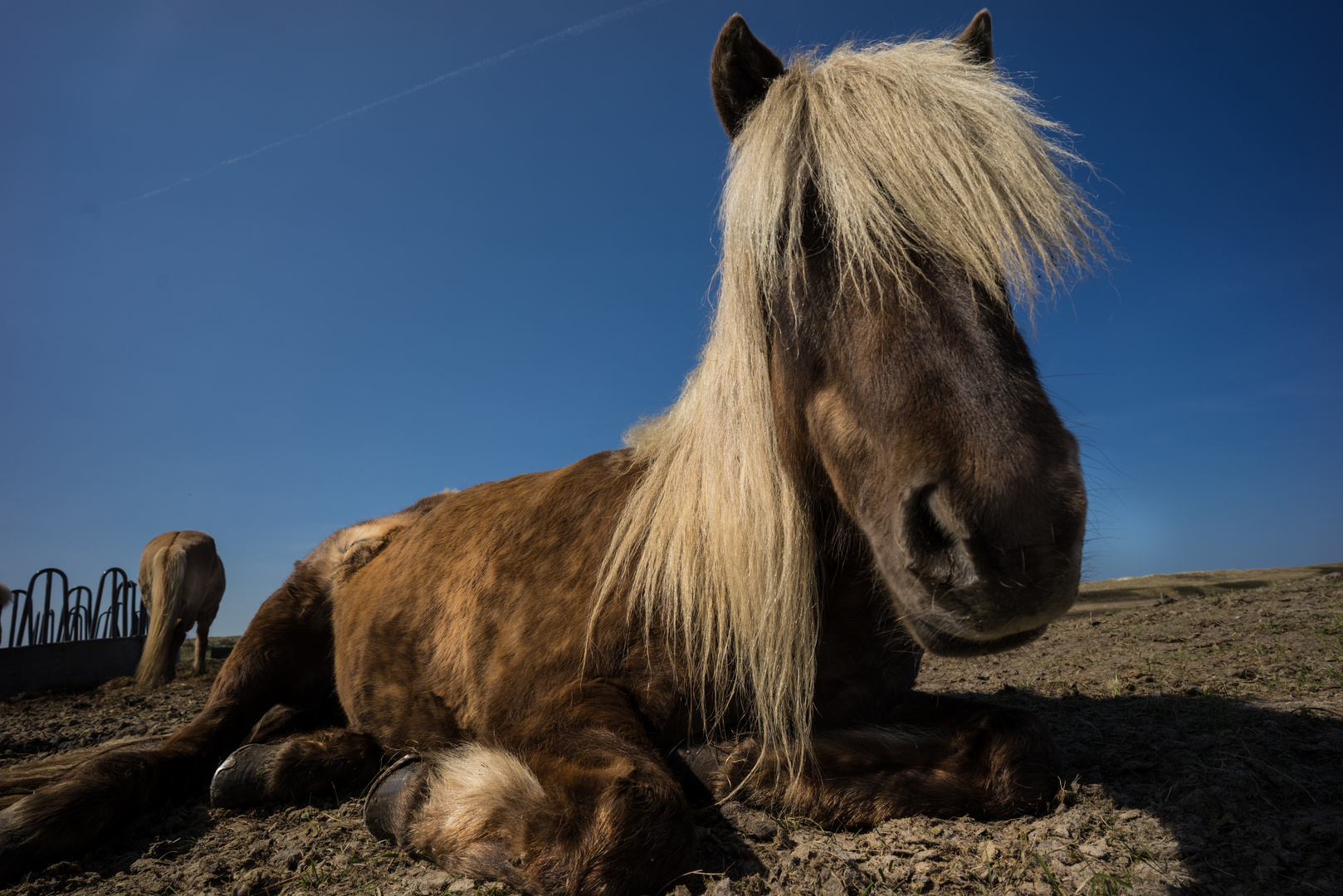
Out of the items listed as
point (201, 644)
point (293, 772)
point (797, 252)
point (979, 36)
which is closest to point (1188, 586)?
point (979, 36)

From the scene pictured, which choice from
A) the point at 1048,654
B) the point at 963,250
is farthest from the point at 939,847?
the point at 1048,654

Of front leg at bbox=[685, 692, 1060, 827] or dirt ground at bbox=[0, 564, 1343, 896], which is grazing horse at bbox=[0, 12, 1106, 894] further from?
dirt ground at bbox=[0, 564, 1343, 896]

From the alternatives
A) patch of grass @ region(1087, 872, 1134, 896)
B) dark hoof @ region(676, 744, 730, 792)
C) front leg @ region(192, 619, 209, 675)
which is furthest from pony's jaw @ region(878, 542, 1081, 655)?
front leg @ region(192, 619, 209, 675)

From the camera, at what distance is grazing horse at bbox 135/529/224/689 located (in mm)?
6871

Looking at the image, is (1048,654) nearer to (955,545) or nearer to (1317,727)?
(1317,727)

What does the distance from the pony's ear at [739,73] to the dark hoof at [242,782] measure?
2768 millimetres

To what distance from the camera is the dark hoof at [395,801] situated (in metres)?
1.83

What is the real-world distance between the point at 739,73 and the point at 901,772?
6.59 feet

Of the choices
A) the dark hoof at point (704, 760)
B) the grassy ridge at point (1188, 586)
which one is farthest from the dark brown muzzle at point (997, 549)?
the grassy ridge at point (1188, 586)

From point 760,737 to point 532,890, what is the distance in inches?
28.6

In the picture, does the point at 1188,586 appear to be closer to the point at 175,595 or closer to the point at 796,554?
the point at 796,554

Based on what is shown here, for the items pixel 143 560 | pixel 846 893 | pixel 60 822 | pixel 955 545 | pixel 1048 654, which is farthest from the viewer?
pixel 143 560

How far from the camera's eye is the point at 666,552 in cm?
197

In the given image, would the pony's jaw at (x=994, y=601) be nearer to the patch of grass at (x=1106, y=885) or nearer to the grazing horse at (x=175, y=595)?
the patch of grass at (x=1106, y=885)
